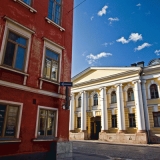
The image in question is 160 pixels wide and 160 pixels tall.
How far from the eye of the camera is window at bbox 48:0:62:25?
9.59 metres

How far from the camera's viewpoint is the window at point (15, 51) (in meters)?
6.99

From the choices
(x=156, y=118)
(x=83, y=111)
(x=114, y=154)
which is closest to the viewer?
(x=114, y=154)

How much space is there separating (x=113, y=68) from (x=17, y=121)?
2143 cm

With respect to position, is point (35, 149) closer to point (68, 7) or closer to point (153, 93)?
point (68, 7)

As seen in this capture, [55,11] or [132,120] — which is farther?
[132,120]

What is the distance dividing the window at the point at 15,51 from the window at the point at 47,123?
7.94 feet

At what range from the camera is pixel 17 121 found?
22.1ft

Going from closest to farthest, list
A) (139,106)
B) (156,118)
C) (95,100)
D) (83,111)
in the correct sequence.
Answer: (156,118) → (139,106) → (83,111) → (95,100)

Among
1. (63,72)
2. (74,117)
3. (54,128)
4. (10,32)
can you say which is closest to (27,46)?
(10,32)

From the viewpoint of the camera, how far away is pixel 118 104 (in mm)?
23906

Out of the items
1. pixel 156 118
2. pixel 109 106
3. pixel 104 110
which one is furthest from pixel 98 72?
pixel 156 118

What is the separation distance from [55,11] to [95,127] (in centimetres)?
2121

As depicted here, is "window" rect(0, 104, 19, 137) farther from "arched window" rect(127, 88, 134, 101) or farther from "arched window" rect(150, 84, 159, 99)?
"arched window" rect(150, 84, 159, 99)

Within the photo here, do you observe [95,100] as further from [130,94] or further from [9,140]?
[9,140]
